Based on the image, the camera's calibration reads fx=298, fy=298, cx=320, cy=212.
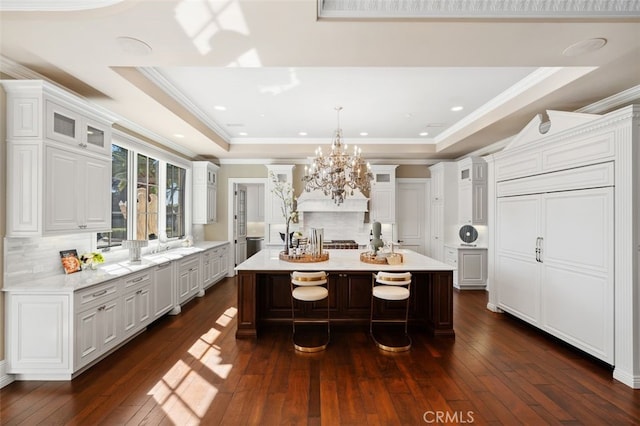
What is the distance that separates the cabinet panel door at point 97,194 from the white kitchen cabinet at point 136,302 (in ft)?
2.25

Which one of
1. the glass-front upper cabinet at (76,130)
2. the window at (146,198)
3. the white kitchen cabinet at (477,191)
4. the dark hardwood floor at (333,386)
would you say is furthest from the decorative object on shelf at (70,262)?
the white kitchen cabinet at (477,191)

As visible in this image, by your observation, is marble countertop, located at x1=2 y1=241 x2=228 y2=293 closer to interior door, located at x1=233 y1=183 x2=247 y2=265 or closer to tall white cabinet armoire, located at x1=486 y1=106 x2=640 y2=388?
interior door, located at x1=233 y1=183 x2=247 y2=265

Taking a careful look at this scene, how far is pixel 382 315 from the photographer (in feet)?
12.8

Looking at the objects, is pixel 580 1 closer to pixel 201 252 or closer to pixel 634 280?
pixel 634 280

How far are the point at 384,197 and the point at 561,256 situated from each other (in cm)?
387

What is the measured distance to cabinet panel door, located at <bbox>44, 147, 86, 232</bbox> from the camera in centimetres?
267

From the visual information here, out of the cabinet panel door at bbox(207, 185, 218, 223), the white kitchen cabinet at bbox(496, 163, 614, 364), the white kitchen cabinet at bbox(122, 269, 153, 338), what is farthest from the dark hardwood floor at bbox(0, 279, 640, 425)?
the cabinet panel door at bbox(207, 185, 218, 223)

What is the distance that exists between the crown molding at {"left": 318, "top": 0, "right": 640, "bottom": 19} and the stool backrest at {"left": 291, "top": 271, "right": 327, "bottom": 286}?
2.42m

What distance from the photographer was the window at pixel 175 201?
573 cm

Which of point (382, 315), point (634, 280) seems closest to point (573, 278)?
point (634, 280)

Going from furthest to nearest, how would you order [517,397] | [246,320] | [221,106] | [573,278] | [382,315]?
[221,106]
[382,315]
[246,320]
[573,278]
[517,397]

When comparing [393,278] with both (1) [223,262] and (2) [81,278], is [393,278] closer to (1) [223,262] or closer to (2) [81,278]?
(2) [81,278]

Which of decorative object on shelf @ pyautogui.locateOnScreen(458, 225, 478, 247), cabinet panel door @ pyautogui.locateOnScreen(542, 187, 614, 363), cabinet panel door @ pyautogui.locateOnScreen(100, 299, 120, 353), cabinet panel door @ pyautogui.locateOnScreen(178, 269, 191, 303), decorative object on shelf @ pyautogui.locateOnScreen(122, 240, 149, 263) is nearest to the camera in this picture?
cabinet panel door @ pyautogui.locateOnScreen(542, 187, 614, 363)

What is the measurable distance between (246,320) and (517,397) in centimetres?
281
